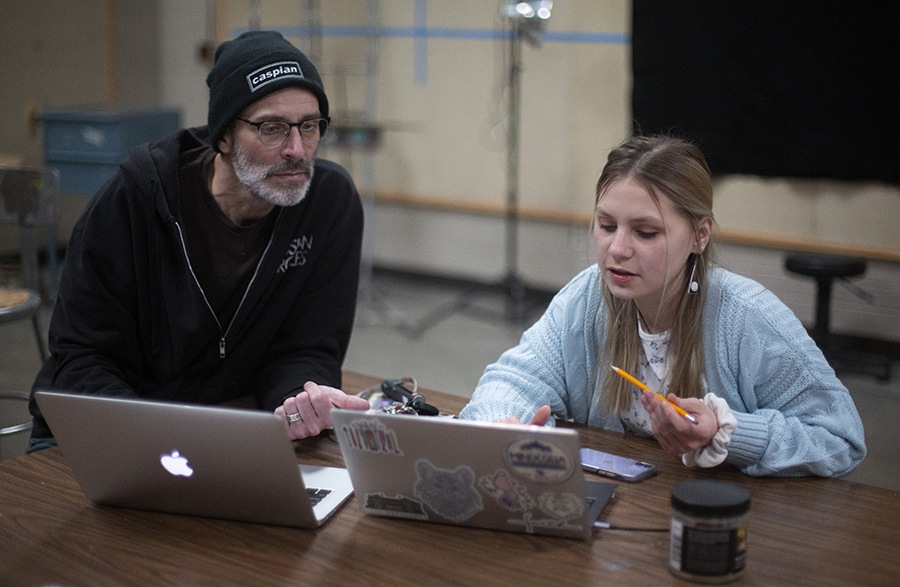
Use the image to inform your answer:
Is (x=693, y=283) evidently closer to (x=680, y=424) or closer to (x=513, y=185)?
(x=680, y=424)

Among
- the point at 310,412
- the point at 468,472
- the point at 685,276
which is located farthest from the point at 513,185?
the point at 468,472

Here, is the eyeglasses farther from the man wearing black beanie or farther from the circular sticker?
the circular sticker

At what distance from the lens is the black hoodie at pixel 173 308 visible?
5.37ft

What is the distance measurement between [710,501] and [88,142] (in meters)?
4.49

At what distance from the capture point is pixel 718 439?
47.6 inches

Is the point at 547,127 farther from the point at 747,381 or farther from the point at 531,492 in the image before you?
the point at 531,492

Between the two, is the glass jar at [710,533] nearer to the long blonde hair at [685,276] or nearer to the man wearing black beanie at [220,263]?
the long blonde hair at [685,276]

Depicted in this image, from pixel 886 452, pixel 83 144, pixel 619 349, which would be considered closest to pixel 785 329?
pixel 619 349

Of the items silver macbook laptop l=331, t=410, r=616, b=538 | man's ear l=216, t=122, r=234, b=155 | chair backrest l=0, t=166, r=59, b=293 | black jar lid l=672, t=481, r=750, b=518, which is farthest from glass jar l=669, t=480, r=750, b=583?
chair backrest l=0, t=166, r=59, b=293

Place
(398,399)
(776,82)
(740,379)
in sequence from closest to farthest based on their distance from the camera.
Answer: (740,379), (398,399), (776,82)

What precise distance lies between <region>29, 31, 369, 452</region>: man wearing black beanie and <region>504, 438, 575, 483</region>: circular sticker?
70 centimetres

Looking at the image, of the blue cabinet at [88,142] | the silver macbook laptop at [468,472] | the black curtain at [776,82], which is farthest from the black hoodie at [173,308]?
the blue cabinet at [88,142]

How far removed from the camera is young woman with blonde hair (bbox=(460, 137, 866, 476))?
49.2 inches

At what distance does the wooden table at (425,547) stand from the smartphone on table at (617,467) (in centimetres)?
2
